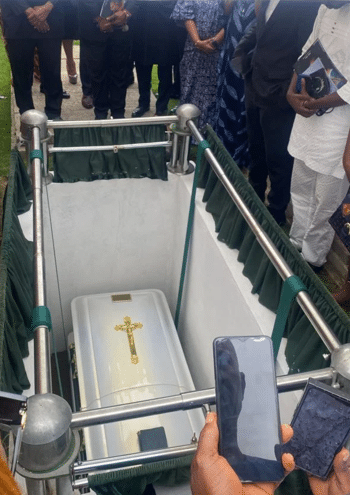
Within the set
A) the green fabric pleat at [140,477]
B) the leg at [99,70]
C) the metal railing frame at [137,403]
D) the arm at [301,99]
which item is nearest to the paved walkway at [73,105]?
the leg at [99,70]

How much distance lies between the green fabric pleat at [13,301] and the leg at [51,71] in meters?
2.33

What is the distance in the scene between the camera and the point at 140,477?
4.62ft

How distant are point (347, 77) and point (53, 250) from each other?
6.01 ft

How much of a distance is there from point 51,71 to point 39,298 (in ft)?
10.6

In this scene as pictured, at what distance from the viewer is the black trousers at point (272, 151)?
316 cm

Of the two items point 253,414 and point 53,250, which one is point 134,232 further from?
point 253,414

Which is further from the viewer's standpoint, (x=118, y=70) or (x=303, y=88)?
(x=118, y=70)

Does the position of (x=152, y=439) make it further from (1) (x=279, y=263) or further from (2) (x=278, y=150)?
(2) (x=278, y=150)

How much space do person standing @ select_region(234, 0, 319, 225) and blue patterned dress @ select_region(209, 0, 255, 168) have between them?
0.42m

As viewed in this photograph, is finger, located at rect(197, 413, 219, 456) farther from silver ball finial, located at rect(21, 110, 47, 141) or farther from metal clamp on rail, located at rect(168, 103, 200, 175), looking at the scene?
metal clamp on rail, located at rect(168, 103, 200, 175)

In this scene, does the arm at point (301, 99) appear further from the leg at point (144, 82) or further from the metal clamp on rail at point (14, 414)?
the leg at point (144, 82)

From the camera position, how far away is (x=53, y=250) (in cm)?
301

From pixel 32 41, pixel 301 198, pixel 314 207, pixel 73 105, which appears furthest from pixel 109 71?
pixel 314 207

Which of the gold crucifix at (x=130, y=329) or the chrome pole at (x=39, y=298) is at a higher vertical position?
the chrome pole at (x=39, y=298)
